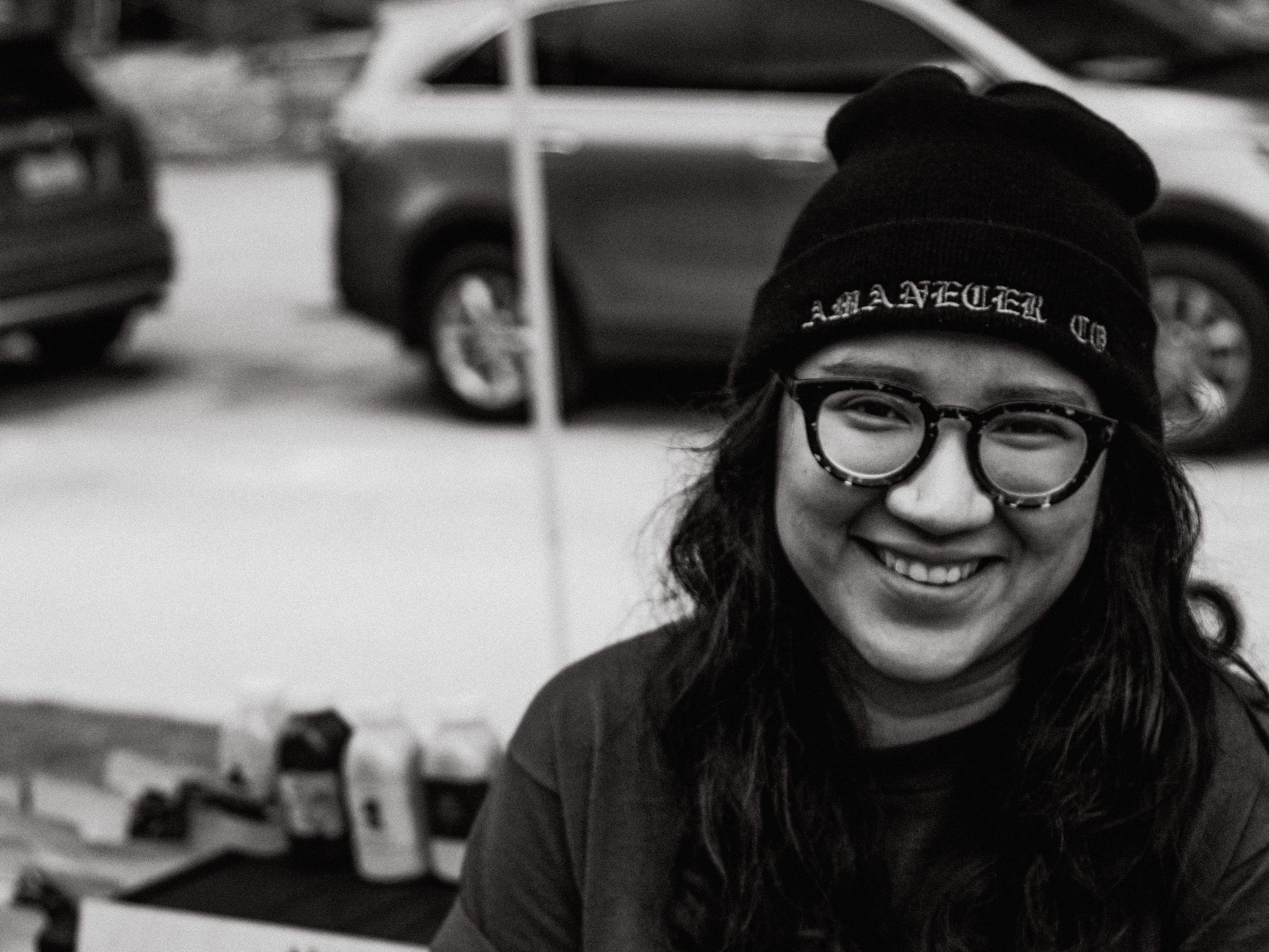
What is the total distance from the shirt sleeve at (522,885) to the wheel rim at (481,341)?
587 centimetres

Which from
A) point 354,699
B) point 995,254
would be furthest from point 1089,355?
point 354,699

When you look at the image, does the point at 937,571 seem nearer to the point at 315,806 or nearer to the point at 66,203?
the point at 315,806

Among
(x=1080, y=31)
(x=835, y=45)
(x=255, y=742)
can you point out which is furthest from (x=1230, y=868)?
(x=1080, y=31)

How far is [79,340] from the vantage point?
905cm

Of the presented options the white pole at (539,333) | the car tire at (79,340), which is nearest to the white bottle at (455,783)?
the white pole at (539,333)

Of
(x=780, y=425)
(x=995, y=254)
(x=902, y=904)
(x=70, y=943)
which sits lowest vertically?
(x=70, y=943)

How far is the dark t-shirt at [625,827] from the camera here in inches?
58.5

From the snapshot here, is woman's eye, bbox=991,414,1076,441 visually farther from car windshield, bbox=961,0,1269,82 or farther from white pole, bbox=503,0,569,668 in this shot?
car windshield, bbox=961,0,1269,82

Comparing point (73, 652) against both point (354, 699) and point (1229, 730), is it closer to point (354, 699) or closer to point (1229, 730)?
point (354, 699)

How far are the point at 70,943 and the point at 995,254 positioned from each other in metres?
1.86

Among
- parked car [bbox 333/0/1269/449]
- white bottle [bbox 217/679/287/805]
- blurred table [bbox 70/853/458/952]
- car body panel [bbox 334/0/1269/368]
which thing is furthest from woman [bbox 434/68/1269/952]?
car body panel [bbox 334/0/1269/368]

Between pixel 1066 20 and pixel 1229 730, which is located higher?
pixel 1066 20

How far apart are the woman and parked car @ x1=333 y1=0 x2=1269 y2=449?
4.57 metres

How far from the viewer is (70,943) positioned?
2715 mm
